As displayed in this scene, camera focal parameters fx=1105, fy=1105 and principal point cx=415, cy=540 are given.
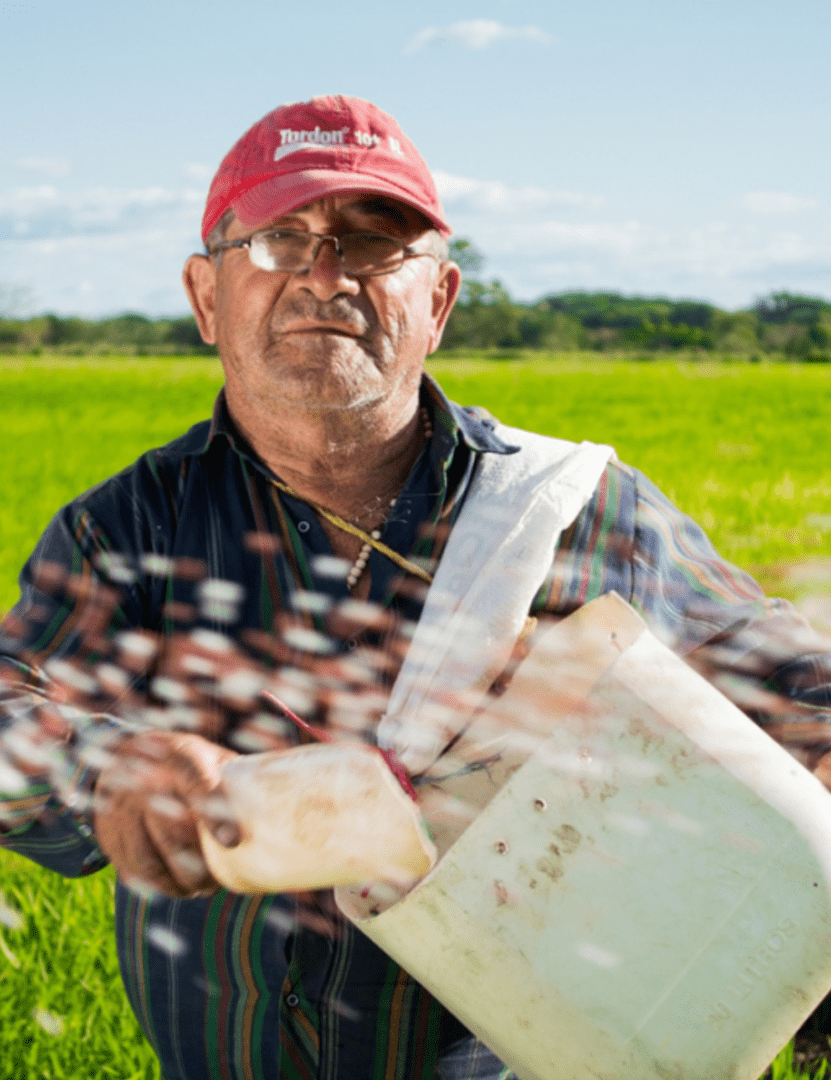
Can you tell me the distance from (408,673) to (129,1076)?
47.4 inches

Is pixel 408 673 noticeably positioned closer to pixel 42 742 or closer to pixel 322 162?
pixel 42 742

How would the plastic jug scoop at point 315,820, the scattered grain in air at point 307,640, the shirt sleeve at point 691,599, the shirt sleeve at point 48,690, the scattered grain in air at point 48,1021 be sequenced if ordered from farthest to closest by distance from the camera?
the scattered grain in air at point 48,1021 < the scattered grain in air at point 307,640 < the shirt sleeve at point 691,599 < the shirt sleeve at point 48,690 < the plastic jug scoop at point 315,820

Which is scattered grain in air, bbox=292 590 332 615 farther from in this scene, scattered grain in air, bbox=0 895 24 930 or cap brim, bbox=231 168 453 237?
scattered grain in air, bbox=0 895 24 930

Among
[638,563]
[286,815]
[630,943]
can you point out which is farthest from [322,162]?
[630,943]

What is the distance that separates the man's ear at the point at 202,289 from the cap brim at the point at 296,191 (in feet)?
0.52

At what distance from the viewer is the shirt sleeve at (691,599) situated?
141 centimetres

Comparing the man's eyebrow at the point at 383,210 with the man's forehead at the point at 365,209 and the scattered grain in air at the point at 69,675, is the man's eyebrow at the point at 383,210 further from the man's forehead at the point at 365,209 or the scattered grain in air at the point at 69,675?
the scattered grain in air at the point at 69,675

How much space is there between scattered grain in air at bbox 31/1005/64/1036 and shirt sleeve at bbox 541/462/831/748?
1.38 m

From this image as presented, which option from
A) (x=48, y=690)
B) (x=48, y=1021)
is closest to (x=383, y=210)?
(x=48, y=690)

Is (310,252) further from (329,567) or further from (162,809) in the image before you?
(162,809)

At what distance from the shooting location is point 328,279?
5.09 ft

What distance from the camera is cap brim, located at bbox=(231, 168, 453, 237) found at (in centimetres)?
154

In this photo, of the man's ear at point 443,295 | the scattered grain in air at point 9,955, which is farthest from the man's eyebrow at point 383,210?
the scattered grain in air at point 9,955

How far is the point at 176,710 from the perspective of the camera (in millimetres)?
1546
